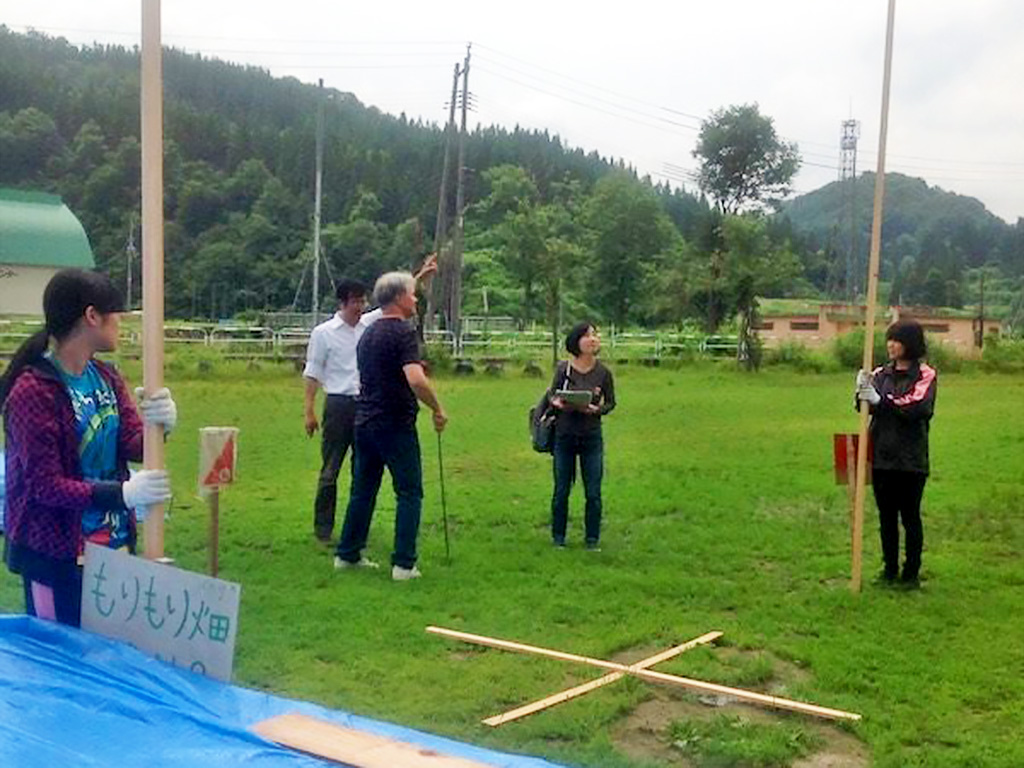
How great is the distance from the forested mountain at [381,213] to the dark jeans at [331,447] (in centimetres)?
550

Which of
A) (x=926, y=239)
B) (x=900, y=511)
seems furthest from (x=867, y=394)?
(x=926, y=239)

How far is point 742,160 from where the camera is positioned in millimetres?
39844

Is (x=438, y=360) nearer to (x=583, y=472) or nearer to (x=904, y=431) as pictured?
(x=583, y=472)

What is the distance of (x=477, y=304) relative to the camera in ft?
155

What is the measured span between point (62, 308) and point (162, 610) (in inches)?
38.6

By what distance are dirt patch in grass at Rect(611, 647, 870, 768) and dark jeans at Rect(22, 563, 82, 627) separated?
1.88 metres

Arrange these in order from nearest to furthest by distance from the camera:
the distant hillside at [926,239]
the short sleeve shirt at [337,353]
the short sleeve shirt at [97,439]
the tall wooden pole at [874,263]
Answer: the short sleeve shirt at [97,439]
the tall wooden pole at [874,263]
the short sleeve shirt at [337,353]
the distant hillside at [926,239]

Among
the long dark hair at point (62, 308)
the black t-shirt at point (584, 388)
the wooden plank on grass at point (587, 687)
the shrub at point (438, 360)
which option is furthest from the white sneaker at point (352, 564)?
the shrub at point (438, 360)

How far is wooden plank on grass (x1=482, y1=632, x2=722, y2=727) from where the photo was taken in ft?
13.8

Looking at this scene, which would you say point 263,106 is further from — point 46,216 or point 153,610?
point 153,610

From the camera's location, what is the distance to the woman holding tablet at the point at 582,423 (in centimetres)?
732

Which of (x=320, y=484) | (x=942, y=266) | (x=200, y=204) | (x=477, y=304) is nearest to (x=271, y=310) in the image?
(x=200, y=204)

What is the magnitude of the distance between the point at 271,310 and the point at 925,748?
29.7 metres

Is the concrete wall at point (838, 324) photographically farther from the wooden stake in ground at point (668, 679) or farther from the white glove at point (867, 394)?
the wooden stake in ground at point (668, 679)
